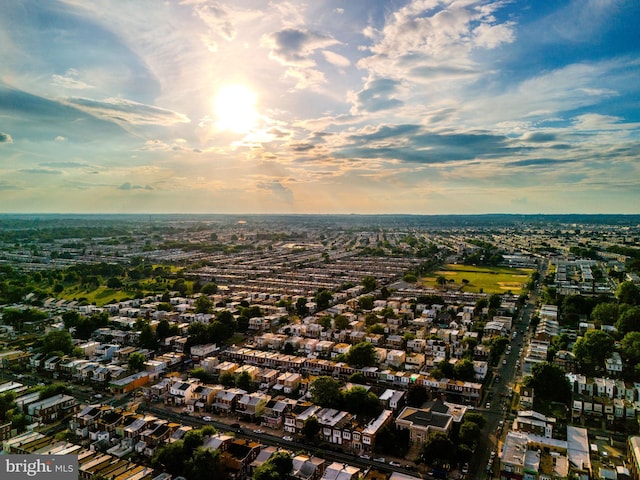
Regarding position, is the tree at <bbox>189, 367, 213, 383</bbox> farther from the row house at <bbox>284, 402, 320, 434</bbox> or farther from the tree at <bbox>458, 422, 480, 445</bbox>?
the tree at <bbox>458, 422, 480, 445</bbox>

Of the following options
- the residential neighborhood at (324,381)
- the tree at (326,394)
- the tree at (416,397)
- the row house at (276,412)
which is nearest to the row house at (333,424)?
the residential neighborhood at (324,381)

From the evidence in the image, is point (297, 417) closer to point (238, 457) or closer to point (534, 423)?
point (238, 457)

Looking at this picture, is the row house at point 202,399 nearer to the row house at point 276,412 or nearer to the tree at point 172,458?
the row house at point 276,412

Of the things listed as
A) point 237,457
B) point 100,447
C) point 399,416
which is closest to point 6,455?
point 100,447

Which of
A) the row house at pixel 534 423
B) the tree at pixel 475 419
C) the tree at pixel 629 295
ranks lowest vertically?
the row house at pixel 534 423

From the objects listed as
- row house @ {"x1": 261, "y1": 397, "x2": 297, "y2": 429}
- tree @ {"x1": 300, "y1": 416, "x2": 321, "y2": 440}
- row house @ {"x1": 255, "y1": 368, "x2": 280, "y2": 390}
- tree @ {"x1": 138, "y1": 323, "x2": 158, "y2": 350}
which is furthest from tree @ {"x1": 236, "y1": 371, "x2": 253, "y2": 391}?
tree @ {"x1": 138, "y1": 323, "x2": 158, "y2": 350}
